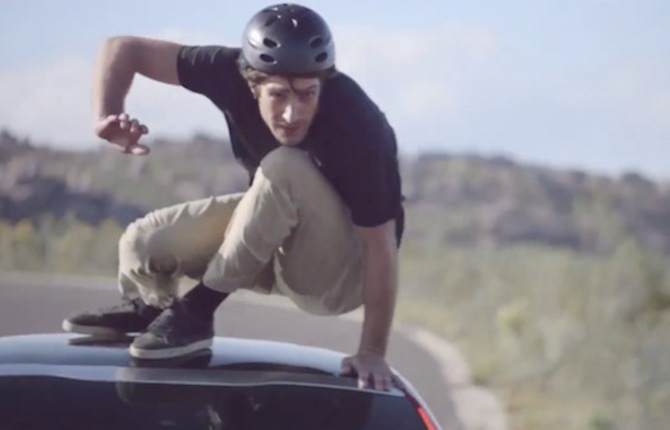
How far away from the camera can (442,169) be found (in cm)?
5275

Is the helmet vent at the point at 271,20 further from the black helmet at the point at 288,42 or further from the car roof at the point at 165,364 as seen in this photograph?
the car roof at the point at 165,364

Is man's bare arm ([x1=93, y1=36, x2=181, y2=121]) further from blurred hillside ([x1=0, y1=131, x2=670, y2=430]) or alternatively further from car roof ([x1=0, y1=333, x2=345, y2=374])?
blurred hillside ([x1=0, y1=131, x2=670, y2=430])

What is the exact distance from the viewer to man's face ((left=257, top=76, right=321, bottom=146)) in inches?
209

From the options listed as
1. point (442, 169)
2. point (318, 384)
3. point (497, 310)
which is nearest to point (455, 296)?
point (497, 310)

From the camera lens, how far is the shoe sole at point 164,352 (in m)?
4.70

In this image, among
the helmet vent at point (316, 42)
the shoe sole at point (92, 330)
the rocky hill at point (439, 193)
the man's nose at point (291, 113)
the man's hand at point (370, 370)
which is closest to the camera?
the man's hand at point (370, 370)

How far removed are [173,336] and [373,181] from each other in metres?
0.79

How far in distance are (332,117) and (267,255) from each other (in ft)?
1.57

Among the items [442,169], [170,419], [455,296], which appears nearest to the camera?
[170,419]

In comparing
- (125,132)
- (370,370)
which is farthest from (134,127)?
(370,370)

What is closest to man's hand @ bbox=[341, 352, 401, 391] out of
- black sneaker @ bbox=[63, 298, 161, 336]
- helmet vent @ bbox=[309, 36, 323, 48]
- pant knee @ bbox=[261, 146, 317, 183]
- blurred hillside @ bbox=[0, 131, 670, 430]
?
pant knee @ bbox=[261, 146, 317, 183]

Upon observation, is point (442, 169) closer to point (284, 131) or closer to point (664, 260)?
point (664, 260)

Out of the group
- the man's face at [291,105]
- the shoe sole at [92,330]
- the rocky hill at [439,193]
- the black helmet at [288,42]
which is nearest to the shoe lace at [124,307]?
the shoe sole at [92,330]

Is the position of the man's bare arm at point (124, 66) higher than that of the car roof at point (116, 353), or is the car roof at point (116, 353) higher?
the man's bare arm at point (124, 66)
